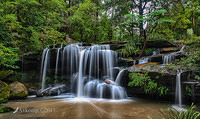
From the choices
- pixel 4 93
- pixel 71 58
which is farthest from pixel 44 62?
pixel 4 93

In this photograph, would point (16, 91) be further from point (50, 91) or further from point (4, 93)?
point (50, 91)

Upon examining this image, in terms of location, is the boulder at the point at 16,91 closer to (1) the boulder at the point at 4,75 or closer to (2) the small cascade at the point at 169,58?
(1) the boulder at the point at 4,75

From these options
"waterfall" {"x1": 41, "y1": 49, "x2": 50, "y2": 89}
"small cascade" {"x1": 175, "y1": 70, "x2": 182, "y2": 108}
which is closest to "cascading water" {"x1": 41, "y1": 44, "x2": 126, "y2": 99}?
"waterfall" {"x1": 41, "y1": 49, "x2": 50, "y2": 89}

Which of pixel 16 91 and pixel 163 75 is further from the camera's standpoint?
pixel 16 91

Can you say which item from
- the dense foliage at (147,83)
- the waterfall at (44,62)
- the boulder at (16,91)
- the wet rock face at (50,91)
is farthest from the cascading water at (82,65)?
the boulder at (16,91)

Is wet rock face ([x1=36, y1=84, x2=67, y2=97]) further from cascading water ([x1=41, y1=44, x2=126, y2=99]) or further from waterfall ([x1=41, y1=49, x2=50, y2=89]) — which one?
waterfall ([x1=41, y1=49, x2=50, y2=89])

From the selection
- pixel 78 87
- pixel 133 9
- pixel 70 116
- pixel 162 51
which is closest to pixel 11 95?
pixel 78 87

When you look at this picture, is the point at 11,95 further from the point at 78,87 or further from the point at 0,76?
the point at 78,87

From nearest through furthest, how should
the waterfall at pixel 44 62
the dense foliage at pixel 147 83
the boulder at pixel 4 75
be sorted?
the dense foliage at pixel 147 83, the boulder at pixel 4 75, the waterfall at pixel 44 62

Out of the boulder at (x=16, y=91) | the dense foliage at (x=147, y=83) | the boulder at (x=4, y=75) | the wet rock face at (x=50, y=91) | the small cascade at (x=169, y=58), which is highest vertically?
the small cascade at (x=169, y=58)

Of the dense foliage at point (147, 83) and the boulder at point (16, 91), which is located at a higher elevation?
the dense foliage at point (147, 83)

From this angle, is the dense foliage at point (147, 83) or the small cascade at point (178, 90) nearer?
the small cascade at point (178, 90)

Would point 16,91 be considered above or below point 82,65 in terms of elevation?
below

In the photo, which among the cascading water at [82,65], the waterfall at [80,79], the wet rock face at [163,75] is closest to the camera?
the wet rock face at [163,75]
